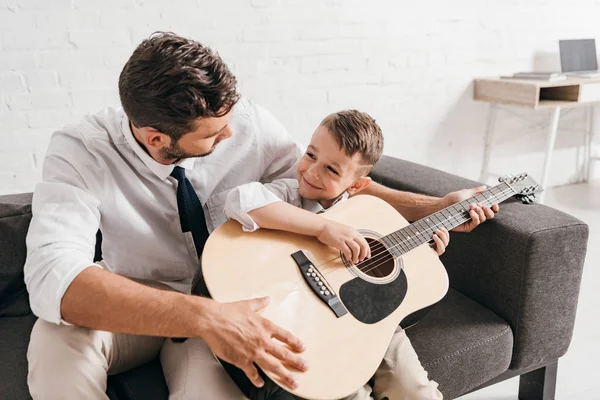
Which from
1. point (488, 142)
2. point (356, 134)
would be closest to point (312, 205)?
point (356, 134)

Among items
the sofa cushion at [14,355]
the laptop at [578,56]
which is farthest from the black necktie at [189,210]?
the laptop at [578,56]

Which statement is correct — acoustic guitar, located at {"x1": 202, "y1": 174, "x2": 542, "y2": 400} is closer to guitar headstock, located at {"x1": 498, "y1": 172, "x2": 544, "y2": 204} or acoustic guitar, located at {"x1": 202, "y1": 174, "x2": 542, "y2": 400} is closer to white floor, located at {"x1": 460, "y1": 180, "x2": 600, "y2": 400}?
guitar headstock, located at {"x1": 498, "y1": 172, "x2": 544, "y2": 204}

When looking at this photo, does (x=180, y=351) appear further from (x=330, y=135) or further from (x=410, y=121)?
(x=410, y=121)

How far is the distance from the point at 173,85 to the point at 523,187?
990 millimetres

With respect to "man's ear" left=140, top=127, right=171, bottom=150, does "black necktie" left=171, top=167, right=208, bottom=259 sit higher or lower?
lower

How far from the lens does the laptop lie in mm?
3170

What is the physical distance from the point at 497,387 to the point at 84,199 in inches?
54.1

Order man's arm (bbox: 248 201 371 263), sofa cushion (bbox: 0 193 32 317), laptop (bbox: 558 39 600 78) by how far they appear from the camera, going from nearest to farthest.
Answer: man's arm (bbox: 248 201 371 263)
sofa cushion (bbox: 0 193 32 317)
laptop (bbox: 558 39 600 78)

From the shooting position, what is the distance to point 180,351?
1204mm

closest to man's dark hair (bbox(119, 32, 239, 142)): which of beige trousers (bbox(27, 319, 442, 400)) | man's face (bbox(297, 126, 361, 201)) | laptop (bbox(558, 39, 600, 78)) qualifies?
man's face (bbox(297, 126, 361, 201))

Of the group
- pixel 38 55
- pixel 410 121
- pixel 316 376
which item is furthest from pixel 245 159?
pixel 410 121

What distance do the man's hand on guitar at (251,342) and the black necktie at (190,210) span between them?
1.21 ft

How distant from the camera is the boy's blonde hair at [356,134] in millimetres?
1397

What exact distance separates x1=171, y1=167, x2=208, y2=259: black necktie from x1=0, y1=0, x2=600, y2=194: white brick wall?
1056 mm
